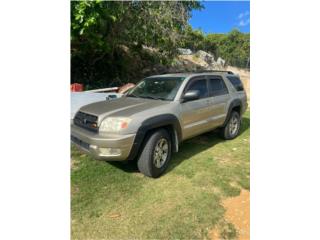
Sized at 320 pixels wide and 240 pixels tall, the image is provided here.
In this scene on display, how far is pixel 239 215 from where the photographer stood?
9.24 feet

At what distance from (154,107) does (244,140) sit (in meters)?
3.11

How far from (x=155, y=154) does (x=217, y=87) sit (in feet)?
7.82

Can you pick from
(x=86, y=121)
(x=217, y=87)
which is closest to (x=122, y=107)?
(x=86, y=121)

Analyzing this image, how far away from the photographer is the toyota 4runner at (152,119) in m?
3.20

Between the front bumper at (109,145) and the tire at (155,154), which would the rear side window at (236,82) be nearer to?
the tire at (155,154)

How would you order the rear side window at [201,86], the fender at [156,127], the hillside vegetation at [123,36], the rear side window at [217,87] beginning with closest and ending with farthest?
the fender at [156,127]
the rear side window at [201,86]
the rear side window at [217,87]
the hillside vegetation at [123,36]

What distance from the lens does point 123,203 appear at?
2.97 m

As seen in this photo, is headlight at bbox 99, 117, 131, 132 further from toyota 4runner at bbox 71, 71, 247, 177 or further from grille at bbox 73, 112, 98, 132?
grille at bbox 73, 112, 98, 132

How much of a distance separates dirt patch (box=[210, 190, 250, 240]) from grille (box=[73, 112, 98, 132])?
2.09m

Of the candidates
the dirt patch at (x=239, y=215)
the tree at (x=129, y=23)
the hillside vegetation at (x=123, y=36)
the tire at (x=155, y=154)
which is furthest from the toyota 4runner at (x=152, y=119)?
the hillside vegetation at (x=123, y=36)

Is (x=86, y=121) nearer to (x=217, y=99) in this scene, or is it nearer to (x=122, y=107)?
(x=122, y=107)

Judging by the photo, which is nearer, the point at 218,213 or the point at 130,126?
the point at 218,213

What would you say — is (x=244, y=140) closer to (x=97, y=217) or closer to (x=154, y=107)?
(x=154, y=107)

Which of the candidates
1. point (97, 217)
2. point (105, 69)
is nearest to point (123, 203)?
point (97, 217)
